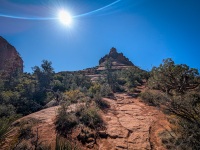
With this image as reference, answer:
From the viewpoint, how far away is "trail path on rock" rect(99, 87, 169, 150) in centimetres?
550

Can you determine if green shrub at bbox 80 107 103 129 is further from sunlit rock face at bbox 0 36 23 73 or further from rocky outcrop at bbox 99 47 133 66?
rocky outcrop at bbox 99 47 133 66

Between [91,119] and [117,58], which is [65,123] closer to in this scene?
[91,119]

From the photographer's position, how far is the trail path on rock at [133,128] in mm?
5504

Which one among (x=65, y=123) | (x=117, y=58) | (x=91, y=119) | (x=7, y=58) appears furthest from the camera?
(x=117, y=58)

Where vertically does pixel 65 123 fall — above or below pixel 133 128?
above

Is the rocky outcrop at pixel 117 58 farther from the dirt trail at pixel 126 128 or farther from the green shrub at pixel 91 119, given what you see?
the green shrub at pixel 91 119

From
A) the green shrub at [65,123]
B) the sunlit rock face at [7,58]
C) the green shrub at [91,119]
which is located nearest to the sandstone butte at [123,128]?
the green shrub at [65,123]

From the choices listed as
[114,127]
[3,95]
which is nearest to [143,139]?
[114,127]

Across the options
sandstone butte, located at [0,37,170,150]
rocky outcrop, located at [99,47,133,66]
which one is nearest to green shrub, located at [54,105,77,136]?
sandstone butte, located at [0,37,170,150]

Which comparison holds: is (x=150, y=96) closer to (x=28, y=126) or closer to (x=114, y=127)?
(x=114, y=127)

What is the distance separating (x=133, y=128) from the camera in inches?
278

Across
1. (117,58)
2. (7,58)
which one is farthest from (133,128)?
(117,58)

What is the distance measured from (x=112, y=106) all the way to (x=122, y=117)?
7.83 feet

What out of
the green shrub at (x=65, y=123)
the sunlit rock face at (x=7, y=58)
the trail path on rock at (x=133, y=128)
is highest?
the sunlit rock face at (x=7, y=58)
